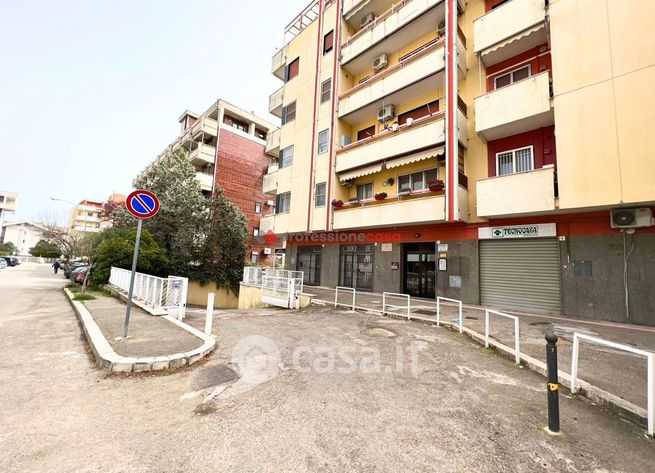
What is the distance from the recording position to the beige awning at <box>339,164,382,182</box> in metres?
16.0

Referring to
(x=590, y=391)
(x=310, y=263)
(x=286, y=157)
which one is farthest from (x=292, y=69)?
(x=590, y=391)

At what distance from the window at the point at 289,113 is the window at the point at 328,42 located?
13.8 feet

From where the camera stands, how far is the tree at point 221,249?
19906 mm

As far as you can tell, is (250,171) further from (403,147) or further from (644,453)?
(644,453)

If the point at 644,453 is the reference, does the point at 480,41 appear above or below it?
above

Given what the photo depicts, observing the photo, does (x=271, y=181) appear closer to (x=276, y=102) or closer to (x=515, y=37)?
(x=276, y=102)

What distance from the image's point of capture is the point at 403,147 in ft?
48.0

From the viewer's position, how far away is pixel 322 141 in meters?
19.2

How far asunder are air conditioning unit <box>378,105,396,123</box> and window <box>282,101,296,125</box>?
7.70 metres

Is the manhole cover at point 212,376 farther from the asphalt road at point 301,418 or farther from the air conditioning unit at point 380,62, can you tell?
the air conditioning unit at point 380,62

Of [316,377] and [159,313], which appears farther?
[159,313]

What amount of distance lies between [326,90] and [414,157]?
9.00 m

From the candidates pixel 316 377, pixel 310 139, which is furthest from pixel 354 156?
pixel 316 377

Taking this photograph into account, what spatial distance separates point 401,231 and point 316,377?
39.9ft
